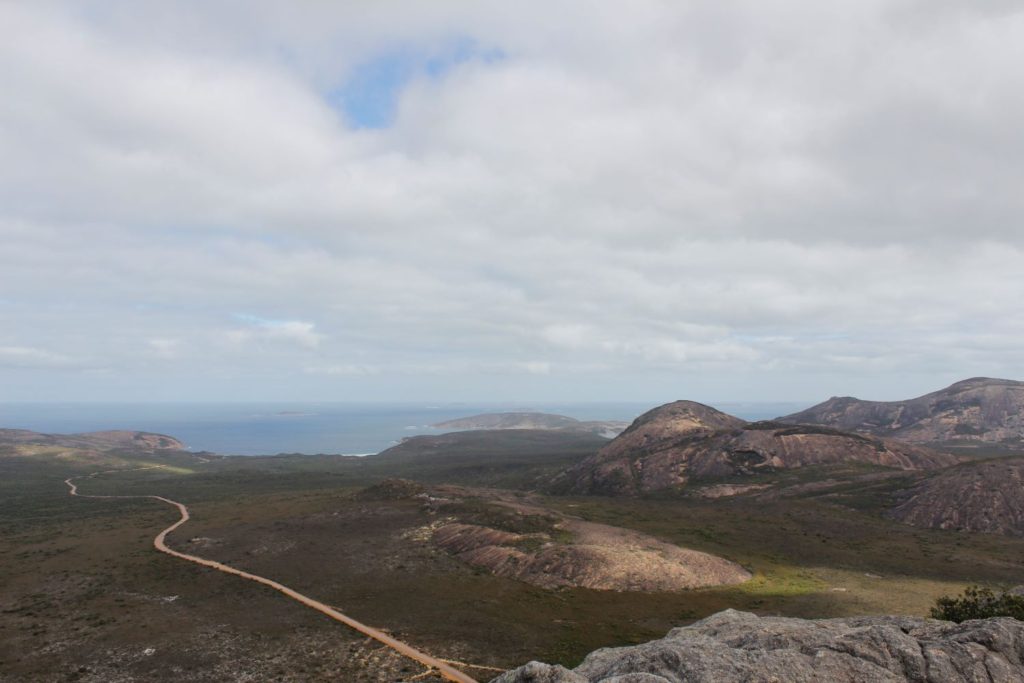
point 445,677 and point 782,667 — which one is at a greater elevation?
point 782,667

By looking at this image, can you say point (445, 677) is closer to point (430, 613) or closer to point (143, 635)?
point (430, 613)

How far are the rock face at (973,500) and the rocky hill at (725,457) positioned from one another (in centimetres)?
3096

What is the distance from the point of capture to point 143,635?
1785 inches

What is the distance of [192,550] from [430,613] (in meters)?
42.6

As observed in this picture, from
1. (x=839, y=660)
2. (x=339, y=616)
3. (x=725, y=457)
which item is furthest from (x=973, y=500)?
(x=339, y=616)

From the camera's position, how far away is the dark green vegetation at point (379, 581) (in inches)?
1657

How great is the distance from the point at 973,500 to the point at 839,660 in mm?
95896

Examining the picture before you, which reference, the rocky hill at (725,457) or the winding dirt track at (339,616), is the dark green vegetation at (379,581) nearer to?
the winding dirt track at (339,616)

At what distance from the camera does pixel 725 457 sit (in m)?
136

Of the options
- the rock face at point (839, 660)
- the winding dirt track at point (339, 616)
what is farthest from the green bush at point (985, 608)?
the winding dirt track at point (339, 616)

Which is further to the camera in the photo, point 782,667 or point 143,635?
point 143,635

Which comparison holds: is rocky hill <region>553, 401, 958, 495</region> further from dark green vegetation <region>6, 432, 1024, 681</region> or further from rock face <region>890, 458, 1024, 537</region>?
rock face <region>890, 458, 1024, 537</region>

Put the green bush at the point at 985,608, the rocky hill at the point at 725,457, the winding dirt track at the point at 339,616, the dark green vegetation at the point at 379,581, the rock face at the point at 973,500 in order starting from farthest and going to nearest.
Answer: the rocky hill at the point at 725,457, the rock face at the point at 973,500, the dark green vegetation at the point at 379,581, the winding dirt track at the point at 339,616, the green bush at the point at 985,608

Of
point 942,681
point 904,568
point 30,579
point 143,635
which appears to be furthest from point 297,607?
point 904,568
